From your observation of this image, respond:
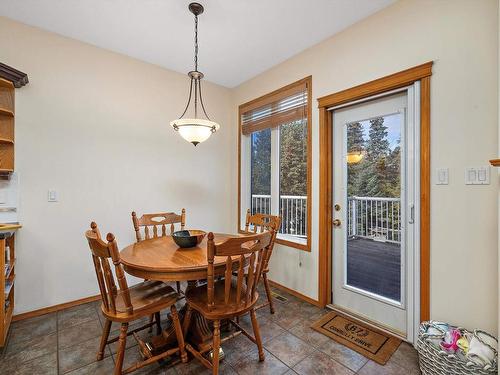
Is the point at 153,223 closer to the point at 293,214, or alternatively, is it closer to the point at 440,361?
the point at 293,214

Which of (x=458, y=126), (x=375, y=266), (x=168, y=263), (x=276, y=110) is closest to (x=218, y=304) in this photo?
(x=168, y=263)

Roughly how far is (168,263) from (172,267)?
0.32ft

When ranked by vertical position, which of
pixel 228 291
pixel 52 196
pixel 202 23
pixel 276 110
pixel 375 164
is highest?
pixel 202 23

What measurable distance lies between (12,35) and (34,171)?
1.25 metres

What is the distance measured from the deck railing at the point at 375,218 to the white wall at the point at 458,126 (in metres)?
0.35

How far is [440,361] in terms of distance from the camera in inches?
58.7

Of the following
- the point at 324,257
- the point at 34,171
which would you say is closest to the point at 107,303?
the point at 34,171

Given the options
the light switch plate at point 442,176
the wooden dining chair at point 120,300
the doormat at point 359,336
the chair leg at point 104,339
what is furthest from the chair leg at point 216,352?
the light switch plate at point 442,176

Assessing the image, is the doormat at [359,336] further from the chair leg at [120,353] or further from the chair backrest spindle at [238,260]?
the chair leg at [120,353]

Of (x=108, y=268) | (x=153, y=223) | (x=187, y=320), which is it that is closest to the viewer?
(x=108, y=268)

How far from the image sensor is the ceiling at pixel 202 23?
211 cm

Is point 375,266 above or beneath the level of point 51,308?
above

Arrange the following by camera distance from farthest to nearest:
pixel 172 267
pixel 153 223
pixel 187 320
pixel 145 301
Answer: pixel 153 223, pixel 187 320, pixel 145 301, pixel 172 267

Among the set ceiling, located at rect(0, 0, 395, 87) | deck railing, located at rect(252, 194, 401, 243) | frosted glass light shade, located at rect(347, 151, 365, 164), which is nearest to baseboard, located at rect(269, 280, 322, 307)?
deck railing, located at rect(252, 194, 401, 243)
